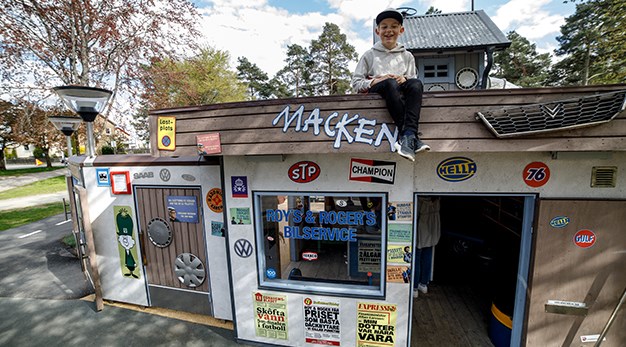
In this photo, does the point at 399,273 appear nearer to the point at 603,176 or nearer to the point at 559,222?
the point at 559,222

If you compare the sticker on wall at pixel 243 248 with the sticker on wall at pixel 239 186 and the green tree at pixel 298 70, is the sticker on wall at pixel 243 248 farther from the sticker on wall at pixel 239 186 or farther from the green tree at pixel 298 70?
the green tree at pixel 298 70

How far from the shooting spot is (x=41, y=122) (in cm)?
807

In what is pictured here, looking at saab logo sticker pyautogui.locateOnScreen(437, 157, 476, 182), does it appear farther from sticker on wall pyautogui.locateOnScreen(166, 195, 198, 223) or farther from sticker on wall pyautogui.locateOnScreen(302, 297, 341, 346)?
sticker on wall pyautogui.locateOnScreen(166, 195, 198, 223)

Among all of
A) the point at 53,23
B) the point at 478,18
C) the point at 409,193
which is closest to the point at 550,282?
the point at 409,193

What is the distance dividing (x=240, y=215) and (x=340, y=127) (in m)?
1.91

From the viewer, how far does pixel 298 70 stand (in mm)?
29516

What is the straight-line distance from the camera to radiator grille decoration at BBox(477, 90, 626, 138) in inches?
82.3

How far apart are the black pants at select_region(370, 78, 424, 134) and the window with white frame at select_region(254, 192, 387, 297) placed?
1011mm

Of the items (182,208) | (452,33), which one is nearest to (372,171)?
(182,208)

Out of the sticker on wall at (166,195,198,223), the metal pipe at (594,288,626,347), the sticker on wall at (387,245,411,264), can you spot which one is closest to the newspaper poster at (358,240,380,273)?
the sticker on wall at (387,245,411,264)

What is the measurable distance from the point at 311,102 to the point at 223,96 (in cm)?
2269

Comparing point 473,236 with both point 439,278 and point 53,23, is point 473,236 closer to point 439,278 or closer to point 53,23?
point 439,278

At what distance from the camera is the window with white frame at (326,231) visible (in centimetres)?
326

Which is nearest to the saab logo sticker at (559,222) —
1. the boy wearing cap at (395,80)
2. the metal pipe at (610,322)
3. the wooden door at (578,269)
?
the wooden door at (578,269)
